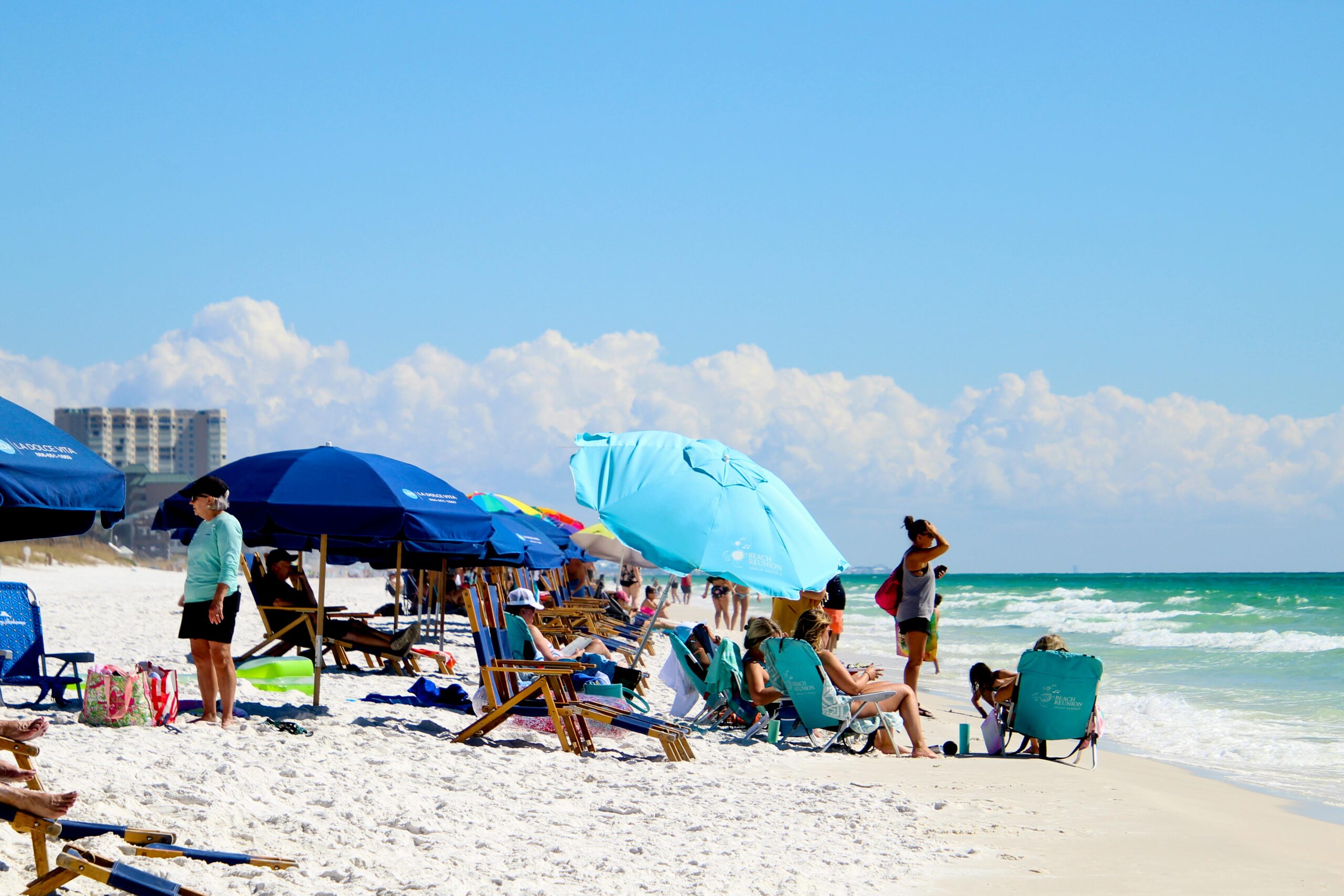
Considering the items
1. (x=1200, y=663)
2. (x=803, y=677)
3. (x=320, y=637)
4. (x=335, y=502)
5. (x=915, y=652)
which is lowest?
(x=1200, y=663)

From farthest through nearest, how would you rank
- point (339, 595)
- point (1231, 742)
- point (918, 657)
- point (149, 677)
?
point (339, 595), point (1231, 742), point (918, 657), point (149, 677)

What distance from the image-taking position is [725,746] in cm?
790

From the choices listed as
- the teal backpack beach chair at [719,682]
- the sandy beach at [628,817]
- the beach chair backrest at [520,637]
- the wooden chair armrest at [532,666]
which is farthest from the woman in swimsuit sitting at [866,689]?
the beach chair backrest at [520,637]

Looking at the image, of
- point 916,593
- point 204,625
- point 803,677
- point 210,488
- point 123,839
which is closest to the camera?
point 123,839

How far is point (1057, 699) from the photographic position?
26.2ft

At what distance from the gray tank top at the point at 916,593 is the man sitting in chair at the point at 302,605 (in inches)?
163

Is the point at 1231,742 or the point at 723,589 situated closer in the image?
the point at 1231,742

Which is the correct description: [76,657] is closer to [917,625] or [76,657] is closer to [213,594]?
[213,594]

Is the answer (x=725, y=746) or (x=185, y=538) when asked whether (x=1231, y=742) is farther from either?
(x=185, y=538)

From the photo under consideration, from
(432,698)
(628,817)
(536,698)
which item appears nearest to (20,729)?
(628,817)

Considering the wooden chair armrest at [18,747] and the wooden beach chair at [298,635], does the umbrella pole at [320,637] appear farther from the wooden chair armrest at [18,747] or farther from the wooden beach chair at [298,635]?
the wooden chair armrest at [18,747]

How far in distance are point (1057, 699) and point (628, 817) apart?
12.5 ft

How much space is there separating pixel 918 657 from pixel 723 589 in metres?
20.4

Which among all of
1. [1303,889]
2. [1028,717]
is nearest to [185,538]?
[1028,717]
